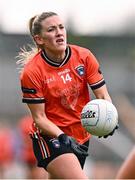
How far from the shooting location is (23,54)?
9.28 meters

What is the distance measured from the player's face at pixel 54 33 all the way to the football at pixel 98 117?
0.67m

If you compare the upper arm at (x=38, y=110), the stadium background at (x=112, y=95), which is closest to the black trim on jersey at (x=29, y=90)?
the upper arm at (x=38, y=110)

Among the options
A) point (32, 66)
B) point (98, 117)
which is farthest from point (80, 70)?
point (98, 117)

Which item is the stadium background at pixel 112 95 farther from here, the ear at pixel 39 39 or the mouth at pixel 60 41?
the mouth at pixel 60 41

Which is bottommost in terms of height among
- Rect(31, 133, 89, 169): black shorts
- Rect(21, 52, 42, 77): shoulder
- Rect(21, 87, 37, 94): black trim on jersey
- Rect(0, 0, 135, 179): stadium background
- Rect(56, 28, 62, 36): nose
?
Rect(0, 0, 135, 179): stadium background

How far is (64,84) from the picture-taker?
8.91 m

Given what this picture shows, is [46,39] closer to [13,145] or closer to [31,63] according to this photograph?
[31,63]

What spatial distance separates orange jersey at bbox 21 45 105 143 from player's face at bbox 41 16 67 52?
16 centimetres

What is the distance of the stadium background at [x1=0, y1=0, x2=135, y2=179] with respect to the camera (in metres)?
17.2

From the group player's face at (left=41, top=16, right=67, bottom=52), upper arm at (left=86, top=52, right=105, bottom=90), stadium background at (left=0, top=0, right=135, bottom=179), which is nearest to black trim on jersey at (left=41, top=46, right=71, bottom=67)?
player's face at (left=41, top=16, right=67, bottom=52)

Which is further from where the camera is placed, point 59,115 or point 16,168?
point 16,168

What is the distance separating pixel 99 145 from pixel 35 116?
15.5 metres

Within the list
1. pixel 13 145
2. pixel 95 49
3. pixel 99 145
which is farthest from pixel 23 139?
pixel 95 49

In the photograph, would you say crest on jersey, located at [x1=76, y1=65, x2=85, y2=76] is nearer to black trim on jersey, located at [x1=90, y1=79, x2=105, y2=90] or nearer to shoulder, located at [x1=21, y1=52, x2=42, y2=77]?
black trim on jersey, located at [x1=90, y1=79, x2=105, y2=90]
